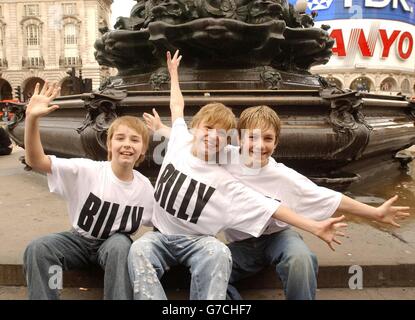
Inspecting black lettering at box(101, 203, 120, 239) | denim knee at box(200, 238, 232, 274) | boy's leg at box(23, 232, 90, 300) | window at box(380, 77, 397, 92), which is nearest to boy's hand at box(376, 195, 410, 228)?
denim knee at box(200, 238, 232, 274)

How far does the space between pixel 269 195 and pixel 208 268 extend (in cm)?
54

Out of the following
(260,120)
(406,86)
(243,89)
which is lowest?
(260,120)

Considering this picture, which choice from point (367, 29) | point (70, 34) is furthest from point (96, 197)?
point (70, 34)

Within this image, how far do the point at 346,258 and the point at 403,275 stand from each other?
1.07ft

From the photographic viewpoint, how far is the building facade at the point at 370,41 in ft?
172

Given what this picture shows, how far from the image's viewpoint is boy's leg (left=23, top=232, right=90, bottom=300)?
6.60 feet

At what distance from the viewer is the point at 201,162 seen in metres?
2.26

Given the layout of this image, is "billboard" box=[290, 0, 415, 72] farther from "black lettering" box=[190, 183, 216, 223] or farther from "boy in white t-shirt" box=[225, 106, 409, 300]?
"black lettering" box=[190, 183, 216, 223]

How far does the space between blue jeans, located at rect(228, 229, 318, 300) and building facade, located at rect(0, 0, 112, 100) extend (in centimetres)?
5680

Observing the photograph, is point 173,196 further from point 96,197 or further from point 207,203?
point 96,197

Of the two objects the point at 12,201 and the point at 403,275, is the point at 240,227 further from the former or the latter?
the point at 12,201

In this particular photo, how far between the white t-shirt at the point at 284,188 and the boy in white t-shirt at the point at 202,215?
11cm

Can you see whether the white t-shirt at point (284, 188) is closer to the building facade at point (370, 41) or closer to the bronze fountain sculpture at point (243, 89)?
the bronze fountain sculpture at point (243, 89)

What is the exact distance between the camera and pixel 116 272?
204 cm
